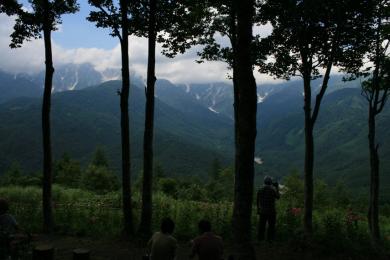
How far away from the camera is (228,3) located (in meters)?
16.9

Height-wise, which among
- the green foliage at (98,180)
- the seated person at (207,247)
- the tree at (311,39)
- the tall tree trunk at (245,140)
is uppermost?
the tree at (311,39)

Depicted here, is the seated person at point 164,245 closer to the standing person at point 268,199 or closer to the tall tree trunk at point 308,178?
the standing person at point 268,199

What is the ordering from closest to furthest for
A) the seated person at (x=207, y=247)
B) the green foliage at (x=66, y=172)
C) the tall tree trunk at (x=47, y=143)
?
1. the seated person at (x=207, y=247)
2. the tall tree trunk at (x=47, y=143)
3. the green foliage at (x=66, y=172)

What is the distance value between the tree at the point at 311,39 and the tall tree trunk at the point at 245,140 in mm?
→ 5915

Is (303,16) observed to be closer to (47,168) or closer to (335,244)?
(335,244)

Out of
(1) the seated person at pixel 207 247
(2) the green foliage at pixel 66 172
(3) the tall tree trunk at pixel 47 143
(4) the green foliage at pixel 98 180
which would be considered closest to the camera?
(1) the seated person at pixel 207 247

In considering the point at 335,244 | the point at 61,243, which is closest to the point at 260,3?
the point at 335,244

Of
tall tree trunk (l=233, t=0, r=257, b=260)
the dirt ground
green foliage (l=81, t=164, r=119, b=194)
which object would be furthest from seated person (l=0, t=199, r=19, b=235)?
green foliage (l=81, t=164, r=119, b=194)

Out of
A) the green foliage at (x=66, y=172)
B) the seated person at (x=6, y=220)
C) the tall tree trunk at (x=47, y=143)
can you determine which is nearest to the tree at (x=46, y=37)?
the tall tree trunk at (x=47, y=143)

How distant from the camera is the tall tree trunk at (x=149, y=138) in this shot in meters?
15.1

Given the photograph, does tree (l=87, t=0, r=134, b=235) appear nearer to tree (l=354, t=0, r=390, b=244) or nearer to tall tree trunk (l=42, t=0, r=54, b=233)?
tall tree trunk (l=42, t=0, r=54, b=233)

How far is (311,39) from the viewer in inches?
639

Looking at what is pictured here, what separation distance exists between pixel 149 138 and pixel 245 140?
19.2 feet

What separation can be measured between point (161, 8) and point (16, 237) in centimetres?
999
